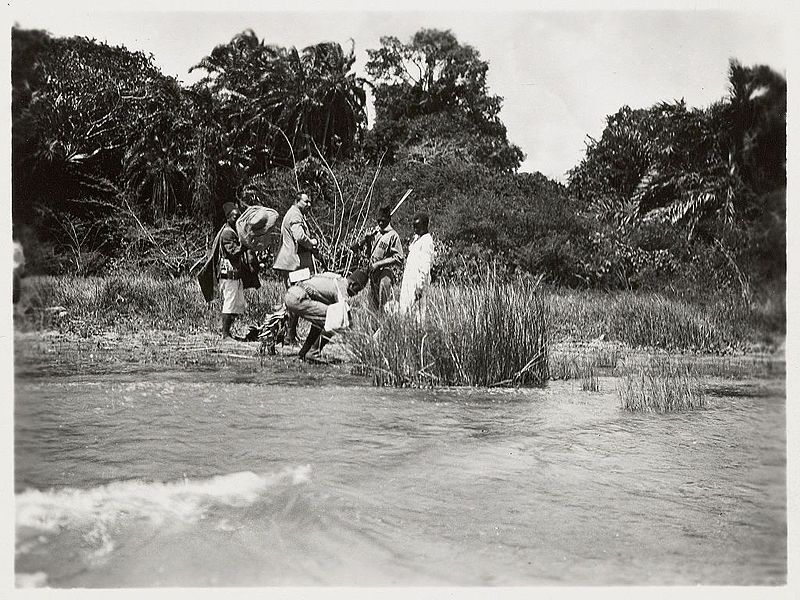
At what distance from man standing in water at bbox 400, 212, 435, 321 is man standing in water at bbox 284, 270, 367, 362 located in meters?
0.57

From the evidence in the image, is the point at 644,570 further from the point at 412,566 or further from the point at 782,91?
the point at 782,91

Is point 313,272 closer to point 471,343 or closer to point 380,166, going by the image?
point 380,166

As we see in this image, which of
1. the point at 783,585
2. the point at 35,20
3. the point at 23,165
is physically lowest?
the point at 783,585

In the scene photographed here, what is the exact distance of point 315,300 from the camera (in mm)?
8430

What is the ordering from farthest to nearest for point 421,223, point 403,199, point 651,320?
1. point 651,320
2. point 403,199
3. point 421,223

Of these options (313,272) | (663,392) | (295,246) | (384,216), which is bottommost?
(663,392)

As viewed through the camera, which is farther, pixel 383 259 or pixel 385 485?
pixel 383 259

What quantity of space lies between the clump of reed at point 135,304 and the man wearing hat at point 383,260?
0.89m

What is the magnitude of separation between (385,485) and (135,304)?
4110 millimetres

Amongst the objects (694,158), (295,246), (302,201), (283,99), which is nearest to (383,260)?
(295,246)

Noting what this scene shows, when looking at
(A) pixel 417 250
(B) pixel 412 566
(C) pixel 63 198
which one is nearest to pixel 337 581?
(B) pixel 412 566

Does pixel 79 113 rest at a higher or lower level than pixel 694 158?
higher

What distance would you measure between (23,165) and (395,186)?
3523 mm

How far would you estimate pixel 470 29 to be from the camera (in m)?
7.38
